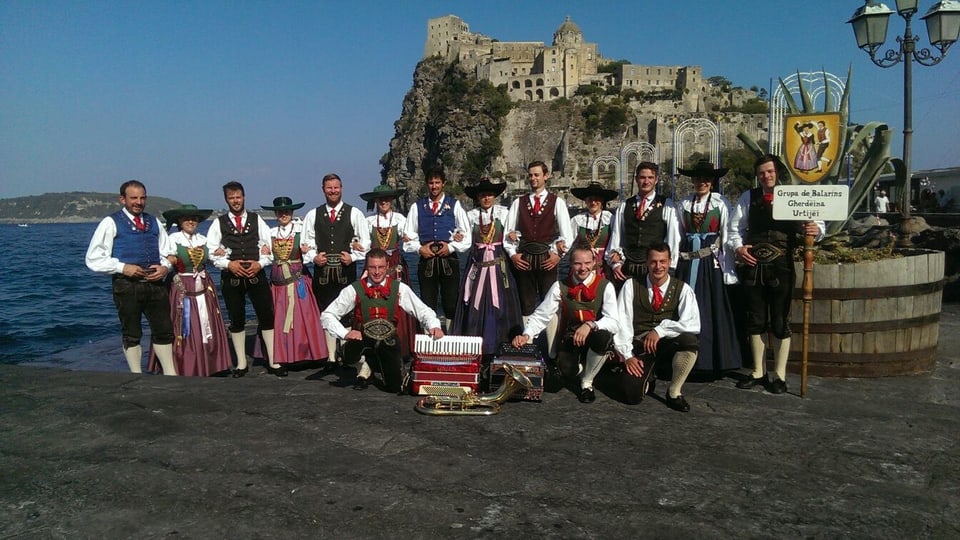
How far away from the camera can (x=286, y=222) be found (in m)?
6.32

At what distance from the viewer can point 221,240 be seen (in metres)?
6.18

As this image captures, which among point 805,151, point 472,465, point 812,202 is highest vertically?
point 805,151

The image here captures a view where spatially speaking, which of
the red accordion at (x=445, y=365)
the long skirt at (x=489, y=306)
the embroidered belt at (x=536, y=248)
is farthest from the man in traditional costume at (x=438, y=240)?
the red accordion at (x=445, y=365)

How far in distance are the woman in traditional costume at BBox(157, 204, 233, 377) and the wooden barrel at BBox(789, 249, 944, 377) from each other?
5.46 metres

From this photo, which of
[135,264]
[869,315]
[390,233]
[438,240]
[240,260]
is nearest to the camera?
[869,315]

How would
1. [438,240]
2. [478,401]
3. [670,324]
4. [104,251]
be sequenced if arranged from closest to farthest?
[478,401], [670,324], [104,251], [438,240]

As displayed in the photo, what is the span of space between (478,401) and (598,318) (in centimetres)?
121

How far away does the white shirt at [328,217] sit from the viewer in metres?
Answer: 6.31

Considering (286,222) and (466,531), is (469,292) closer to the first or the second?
(286,222)

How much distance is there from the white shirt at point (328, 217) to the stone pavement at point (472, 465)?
63.9 inches

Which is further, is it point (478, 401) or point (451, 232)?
point (451, 232)

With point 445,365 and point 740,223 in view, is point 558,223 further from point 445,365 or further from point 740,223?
point 445,365

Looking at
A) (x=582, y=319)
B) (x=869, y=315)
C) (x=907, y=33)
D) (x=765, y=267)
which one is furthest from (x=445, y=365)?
(x=907, y=33)

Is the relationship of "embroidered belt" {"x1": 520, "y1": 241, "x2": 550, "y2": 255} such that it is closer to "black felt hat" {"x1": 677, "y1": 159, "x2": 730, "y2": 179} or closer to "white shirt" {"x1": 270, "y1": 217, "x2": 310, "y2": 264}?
"black felt hat" {"x1": 677, "y1": 159, "x2": 730, "y2": 179}
